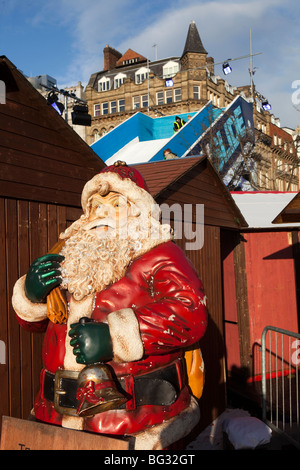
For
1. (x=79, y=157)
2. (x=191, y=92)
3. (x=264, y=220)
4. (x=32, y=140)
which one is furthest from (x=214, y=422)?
(x=191, y=92)

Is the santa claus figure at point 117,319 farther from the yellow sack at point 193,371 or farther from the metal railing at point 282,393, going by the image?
the metal railing at point 282,393

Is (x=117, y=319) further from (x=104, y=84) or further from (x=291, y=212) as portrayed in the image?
(x=104, y=84)

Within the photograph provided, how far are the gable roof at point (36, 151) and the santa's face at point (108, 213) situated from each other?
113cm

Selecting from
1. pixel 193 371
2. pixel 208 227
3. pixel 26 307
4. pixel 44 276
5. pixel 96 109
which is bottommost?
pixel 193 371

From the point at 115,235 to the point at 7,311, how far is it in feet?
4.64

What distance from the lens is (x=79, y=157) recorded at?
13.3 feet

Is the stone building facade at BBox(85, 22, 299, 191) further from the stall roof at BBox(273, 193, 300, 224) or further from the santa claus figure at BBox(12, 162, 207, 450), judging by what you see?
the santa claus figure at BBox(12, 162, 207, 450)

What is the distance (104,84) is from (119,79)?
189 centimetres

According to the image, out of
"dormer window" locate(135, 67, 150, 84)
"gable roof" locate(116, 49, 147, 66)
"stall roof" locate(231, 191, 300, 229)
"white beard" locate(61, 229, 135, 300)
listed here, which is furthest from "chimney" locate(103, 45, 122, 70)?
"white beard" locate(61, 229, 135, 300)

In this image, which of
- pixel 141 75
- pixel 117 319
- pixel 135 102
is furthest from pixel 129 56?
pixel 117 319

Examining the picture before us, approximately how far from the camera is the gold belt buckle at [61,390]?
7.30 feet

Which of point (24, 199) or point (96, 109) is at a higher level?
point (96, 109)

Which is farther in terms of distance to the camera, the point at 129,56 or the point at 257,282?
the point at 129,56

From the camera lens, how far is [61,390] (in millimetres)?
2254
